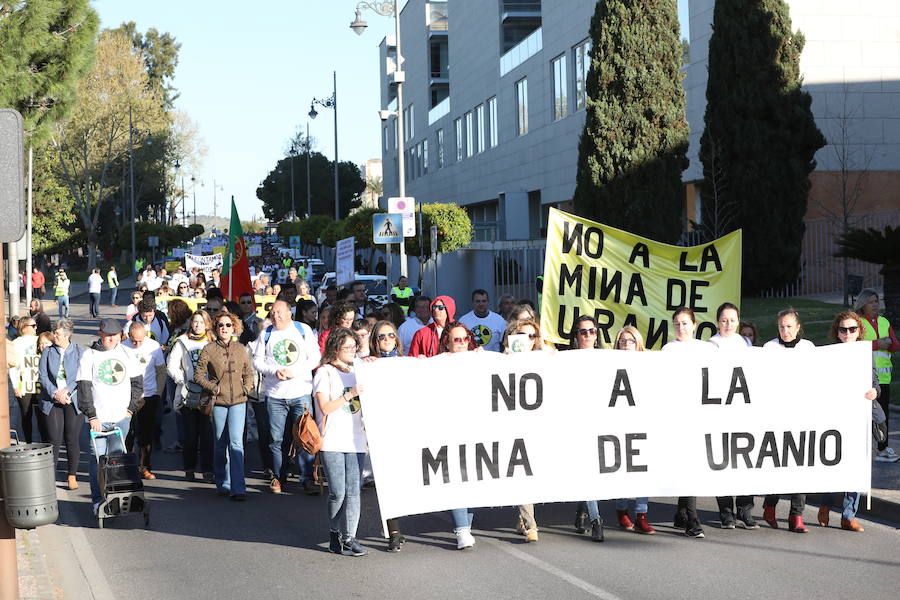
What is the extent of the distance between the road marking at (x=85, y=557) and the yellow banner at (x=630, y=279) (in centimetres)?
482

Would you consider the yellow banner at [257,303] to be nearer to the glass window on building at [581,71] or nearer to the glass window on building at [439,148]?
the glass window on building at [581,71]

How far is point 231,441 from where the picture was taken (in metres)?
10.8

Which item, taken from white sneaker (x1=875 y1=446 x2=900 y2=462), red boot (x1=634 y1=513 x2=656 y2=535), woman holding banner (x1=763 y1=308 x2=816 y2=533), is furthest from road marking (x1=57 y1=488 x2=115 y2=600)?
white sneaker (x1=875 y1=446 x2=900 y2=462)

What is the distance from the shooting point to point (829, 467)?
8992 millimetres

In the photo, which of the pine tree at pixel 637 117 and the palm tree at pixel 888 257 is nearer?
the palm tree at pixel 888 257

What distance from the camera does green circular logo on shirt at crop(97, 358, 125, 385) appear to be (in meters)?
10.4

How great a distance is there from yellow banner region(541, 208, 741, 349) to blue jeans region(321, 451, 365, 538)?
384 cm

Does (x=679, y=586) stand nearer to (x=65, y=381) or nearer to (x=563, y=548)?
(x=563, y=548)

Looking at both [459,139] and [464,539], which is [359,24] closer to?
[464,539]

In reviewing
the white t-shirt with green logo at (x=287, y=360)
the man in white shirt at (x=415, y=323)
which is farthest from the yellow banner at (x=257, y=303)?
the white t-shirt with green logo at (x=287, y=360)

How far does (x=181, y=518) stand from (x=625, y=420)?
12.8ft

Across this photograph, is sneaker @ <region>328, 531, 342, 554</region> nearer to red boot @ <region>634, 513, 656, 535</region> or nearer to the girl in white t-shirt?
the girl in white t-shirt

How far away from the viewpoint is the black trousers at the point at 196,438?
38.9 ft

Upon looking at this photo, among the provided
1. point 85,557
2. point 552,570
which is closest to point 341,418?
point 552,570
